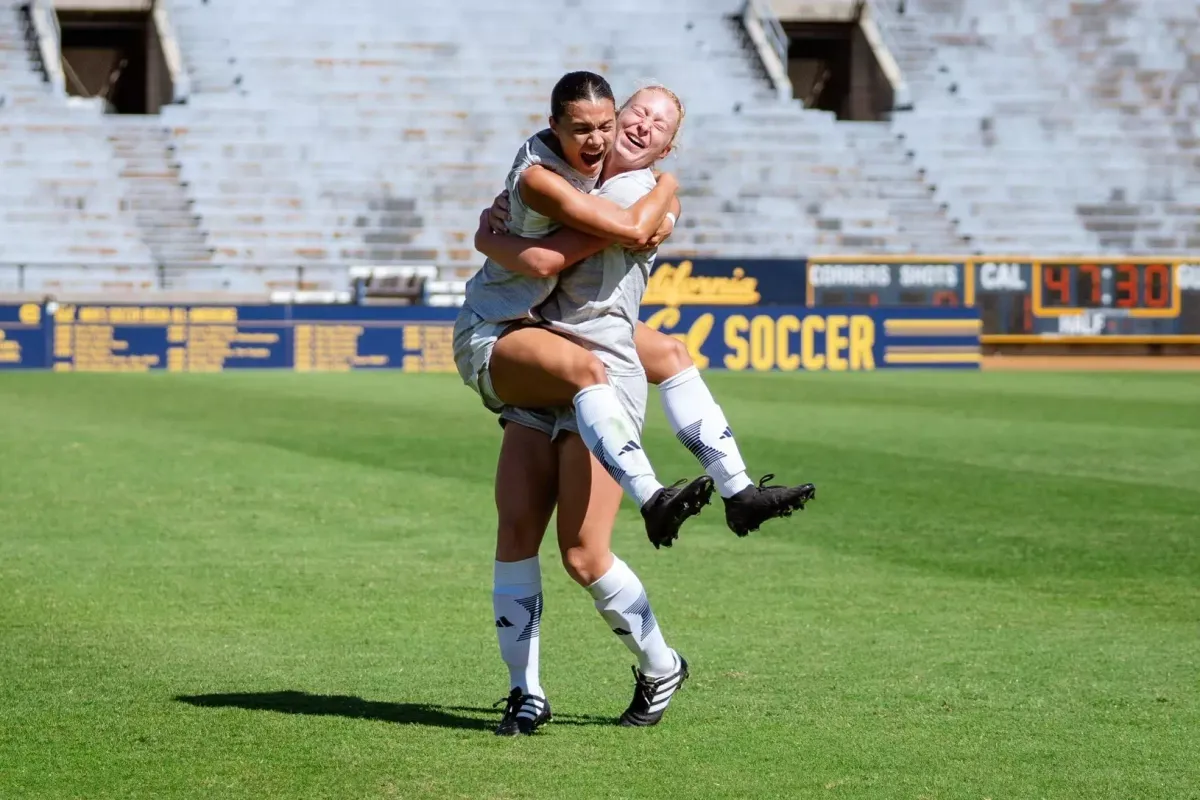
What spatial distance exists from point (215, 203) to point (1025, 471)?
83.4 feet

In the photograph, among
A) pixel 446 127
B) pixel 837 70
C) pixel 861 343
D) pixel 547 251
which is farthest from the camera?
pixel 837 70

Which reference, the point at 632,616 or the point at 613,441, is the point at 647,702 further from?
the point at 613,441

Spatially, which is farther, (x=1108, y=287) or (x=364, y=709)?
(x=1108, y=287)

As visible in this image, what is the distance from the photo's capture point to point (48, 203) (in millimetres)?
36062

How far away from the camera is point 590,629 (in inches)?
309

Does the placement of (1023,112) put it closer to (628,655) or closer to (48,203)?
(48,203)

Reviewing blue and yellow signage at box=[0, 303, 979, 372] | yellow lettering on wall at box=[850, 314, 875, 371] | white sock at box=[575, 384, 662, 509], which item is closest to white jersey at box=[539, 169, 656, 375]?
white sock at box=[575, 384, 662, 509]

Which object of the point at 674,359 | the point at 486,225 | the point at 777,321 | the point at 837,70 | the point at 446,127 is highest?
the point at 837,70

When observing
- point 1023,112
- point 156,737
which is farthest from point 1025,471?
point 1023,112

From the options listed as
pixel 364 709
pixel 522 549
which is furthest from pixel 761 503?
pixel 364 709

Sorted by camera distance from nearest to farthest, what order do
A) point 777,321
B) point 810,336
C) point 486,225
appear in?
1. point 486,225
2. point 777,321
3. point 810,336

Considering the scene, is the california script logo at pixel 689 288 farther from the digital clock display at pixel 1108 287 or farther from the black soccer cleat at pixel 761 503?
the black soccer cleat at pixel 761 503

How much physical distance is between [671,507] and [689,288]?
27.4 m

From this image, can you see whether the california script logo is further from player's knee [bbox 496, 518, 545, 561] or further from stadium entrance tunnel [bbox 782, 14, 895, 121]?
player's knee [bbox 496, 518, 545, 561]
